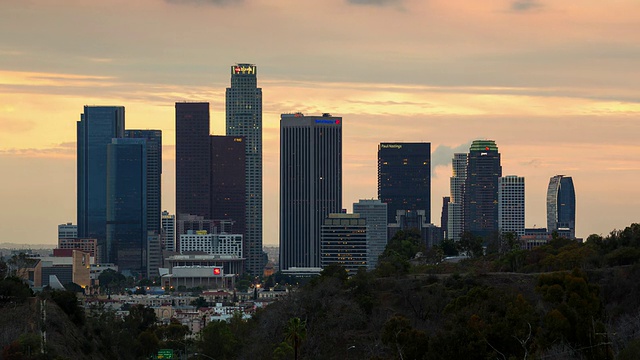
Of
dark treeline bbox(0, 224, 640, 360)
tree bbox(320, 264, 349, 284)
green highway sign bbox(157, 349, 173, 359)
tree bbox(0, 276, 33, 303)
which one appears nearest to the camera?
dark treeline bbox(0, 224, 640, 360)

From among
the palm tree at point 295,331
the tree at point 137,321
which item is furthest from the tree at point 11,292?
the tree at point 137,321

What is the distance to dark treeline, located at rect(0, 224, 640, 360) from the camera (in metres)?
93.1

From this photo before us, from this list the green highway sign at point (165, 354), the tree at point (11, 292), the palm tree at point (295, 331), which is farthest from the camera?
the green highway sign at point (165, 354)

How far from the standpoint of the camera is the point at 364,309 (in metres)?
138

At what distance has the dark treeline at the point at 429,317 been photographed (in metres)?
93.1

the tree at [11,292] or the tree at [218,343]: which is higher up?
the tree at [11,292]

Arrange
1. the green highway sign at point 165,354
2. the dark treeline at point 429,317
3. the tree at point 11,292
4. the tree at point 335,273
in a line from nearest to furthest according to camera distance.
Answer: the dark treeline at point 429,317 < the tree at point 11,292 < the tree at point 335,273 < the green highway sign at point 165,354

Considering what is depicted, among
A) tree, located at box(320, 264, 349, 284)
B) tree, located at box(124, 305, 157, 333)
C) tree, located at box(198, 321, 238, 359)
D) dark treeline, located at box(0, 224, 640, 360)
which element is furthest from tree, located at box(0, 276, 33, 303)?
tree, located at box(124, 305, 157, 333)

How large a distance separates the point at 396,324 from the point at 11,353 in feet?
102

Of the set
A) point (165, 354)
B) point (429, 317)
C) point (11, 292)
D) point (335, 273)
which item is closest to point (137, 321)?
point (165, 354)

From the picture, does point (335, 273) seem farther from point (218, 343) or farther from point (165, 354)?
point (165, 354)

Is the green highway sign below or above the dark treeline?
below

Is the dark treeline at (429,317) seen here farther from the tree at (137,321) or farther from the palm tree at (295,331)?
the tree at (137,321)

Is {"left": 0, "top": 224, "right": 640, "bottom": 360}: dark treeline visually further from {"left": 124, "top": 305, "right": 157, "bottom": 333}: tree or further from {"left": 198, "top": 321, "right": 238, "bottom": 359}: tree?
{"left": 124, "top": 305, "right": 157, "bottom": 333}: tree
